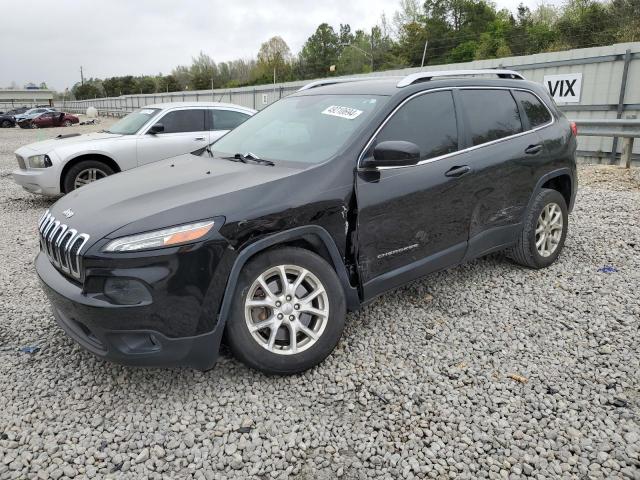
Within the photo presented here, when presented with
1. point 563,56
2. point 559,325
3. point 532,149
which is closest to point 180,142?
point 532,149

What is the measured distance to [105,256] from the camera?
8.37 ft

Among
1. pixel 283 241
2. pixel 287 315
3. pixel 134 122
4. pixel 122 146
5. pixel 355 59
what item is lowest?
pixel 287 315

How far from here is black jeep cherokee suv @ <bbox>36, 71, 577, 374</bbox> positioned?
8.54 feet

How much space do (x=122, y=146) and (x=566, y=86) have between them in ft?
31.9

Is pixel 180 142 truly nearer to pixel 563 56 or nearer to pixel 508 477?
pixel 508 477

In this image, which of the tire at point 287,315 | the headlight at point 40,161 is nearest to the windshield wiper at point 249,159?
the tire at point 287,315

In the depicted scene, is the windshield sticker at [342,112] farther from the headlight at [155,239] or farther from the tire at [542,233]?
the tire at [542,233]

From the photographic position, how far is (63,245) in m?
2.81

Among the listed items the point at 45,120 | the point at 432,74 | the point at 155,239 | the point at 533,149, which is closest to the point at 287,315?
the point at 155,239

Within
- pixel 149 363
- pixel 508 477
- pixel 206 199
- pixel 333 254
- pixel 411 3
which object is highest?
pixel 411 3

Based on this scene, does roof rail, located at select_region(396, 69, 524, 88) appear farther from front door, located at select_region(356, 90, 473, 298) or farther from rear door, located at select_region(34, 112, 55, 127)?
rear door, located at select_region(34, 112, 55, 127)

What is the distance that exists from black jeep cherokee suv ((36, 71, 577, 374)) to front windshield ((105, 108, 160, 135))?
15.7 feet

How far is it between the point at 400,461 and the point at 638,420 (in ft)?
4.36

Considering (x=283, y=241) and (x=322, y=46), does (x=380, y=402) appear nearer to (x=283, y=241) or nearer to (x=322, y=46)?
(x=283, y=241)
